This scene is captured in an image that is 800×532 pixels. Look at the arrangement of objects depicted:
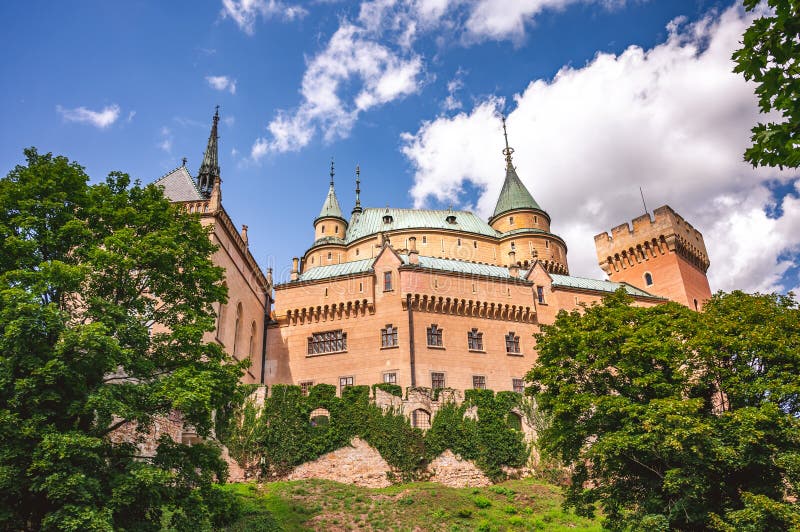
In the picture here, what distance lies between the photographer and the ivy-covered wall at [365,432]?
3206 centimetres

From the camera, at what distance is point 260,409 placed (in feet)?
109

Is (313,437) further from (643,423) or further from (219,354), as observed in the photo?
(643,423)

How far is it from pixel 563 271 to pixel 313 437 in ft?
107

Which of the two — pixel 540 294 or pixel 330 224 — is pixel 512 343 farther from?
pixel 330 224

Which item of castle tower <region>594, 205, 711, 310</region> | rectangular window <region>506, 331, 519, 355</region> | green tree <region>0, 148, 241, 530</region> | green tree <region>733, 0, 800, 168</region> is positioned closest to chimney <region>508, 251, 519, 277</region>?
rectangular window <region>506, 331, 519, 355</region>

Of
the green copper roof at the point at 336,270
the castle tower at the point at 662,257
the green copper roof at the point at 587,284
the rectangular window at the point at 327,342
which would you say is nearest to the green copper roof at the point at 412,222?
the green copper roof at the point at 336,270

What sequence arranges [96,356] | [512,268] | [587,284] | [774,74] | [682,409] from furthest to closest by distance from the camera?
1. [587,284]
2. [512,268]
3. [682,409]
4. [96,356]
5. [774,74]

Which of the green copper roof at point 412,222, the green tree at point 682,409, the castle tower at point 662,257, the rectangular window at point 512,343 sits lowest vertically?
the green tree at point 682,409

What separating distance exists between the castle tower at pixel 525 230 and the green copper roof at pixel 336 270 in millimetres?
15993

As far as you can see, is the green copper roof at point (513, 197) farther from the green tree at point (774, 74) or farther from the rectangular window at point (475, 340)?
the green tree at point (774, 74)

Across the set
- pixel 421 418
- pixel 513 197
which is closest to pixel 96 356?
pixel 421 418

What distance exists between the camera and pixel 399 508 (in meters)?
28.1

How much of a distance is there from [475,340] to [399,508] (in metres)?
18.0

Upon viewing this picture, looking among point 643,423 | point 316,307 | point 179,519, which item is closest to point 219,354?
point 179,519
